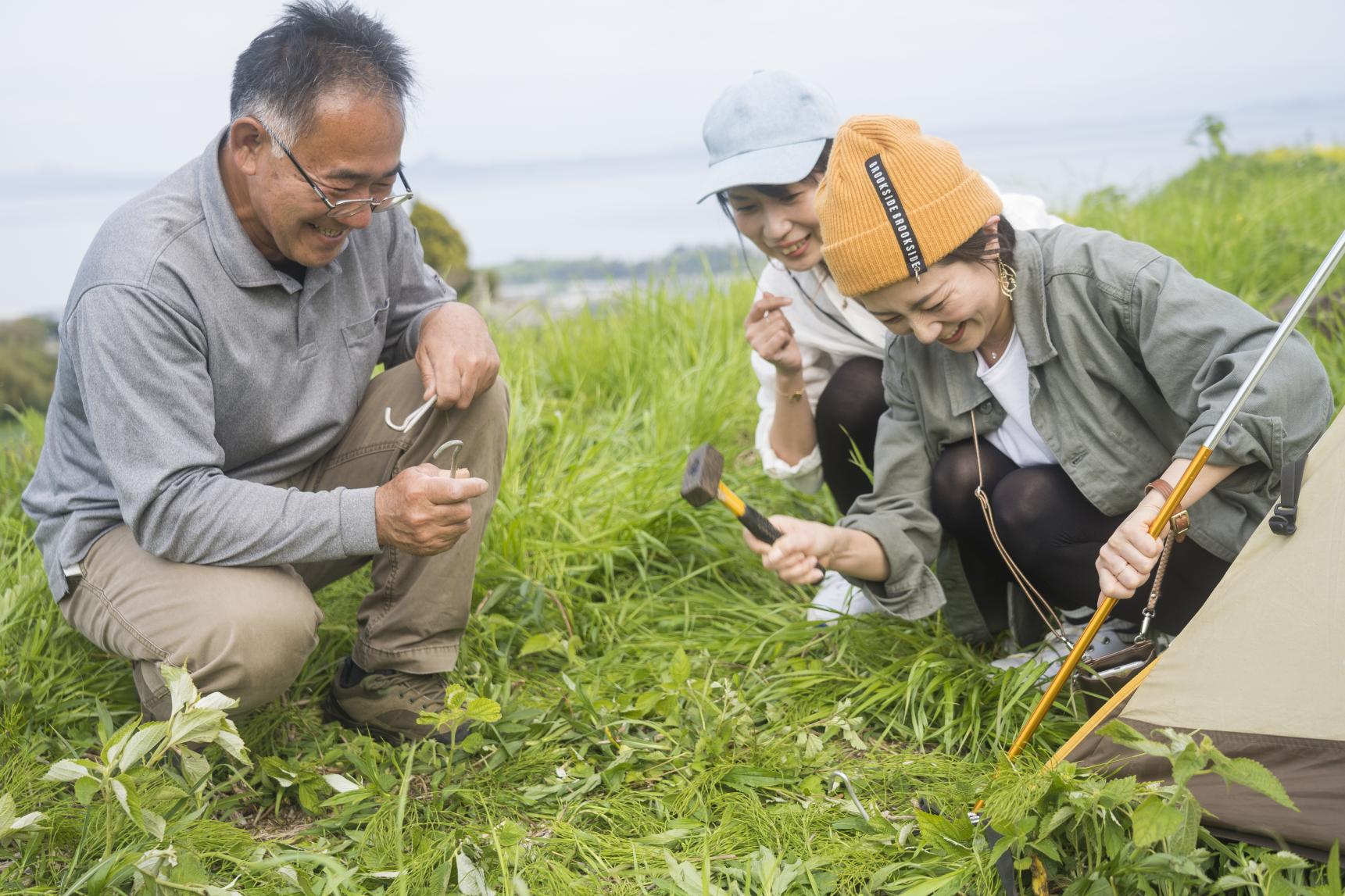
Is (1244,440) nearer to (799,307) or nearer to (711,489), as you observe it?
(711,489)

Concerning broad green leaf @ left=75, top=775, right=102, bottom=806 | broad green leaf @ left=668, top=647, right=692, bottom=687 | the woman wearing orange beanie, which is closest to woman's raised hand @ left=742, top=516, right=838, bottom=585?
the woman wearing orange beanie

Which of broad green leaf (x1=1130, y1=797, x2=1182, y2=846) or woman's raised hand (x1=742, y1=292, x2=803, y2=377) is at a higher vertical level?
woman's raised hand (x1=742, y1=292, x2=803, y2=377)

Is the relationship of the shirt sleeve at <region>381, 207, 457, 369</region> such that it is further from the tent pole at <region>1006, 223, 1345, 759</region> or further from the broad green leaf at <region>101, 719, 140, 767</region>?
the tent pole at <region>1006, 223, 1345, 759</region>

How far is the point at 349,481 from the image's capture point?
2.38 m

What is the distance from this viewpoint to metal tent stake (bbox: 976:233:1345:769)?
158 centimetres

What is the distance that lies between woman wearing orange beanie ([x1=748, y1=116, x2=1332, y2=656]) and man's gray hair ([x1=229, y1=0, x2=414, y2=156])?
32.5 inches

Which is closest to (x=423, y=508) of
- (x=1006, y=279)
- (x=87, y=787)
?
(x=87, y=787)

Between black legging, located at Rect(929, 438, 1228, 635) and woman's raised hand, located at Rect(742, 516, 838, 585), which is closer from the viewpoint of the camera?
woman's raised hand, located at Rect(742, 516, 838, 585)

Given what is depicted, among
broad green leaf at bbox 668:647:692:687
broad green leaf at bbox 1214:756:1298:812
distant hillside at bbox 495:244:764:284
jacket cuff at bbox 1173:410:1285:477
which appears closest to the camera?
broad green leaf at bbox 1214:756:1298:812

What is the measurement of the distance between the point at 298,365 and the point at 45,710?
851mm

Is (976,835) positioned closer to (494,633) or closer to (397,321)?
(494,633)

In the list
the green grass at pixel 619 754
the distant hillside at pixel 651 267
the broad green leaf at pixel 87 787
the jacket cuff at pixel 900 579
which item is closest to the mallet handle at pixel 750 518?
the jacket cuff at pixel 900 579

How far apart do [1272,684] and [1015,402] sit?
0.73 meters

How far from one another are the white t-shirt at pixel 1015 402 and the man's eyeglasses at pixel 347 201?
1.15m
